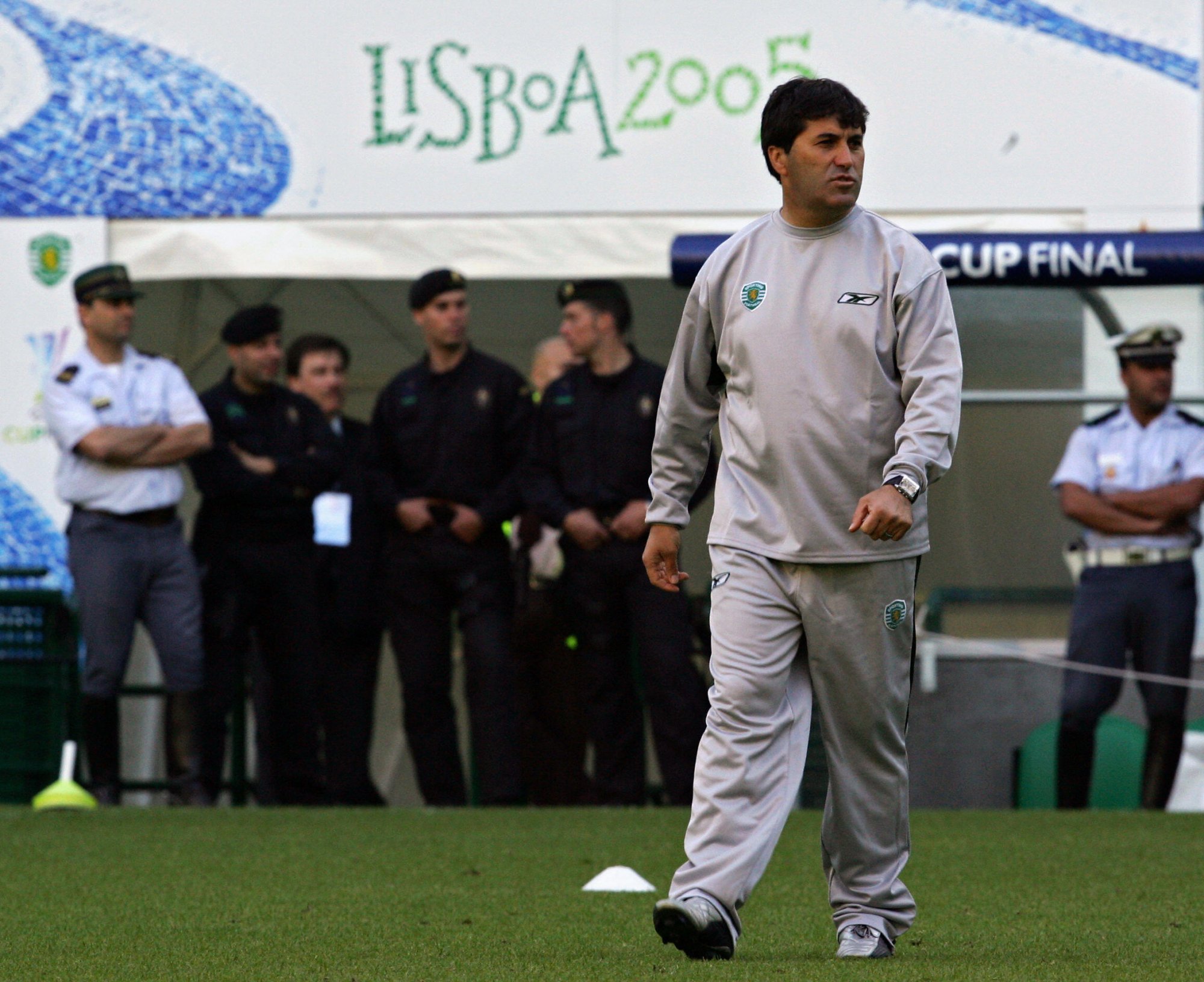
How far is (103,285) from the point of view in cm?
934

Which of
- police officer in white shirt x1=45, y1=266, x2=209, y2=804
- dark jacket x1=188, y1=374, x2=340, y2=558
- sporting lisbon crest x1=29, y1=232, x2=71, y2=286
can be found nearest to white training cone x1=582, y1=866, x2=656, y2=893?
police officer in white shirt x1=45, y1=266, x2=209, y2=804

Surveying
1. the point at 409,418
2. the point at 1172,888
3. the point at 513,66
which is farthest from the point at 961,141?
the point at 1172,888

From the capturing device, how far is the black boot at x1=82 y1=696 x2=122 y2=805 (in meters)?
9.16

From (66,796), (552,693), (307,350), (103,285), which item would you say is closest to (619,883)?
(66,796)

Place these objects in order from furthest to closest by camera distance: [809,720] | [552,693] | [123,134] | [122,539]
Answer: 1. [123,134]
2. [552,693]
3. [122,539]
4. [809,720]

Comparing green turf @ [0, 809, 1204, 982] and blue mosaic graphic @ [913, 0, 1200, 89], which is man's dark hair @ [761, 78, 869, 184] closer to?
green turf @ [0, 809, 1204, 982]

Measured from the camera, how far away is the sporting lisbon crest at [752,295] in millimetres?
4488

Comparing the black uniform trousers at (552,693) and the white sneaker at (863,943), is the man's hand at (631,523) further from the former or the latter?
the white sneaker at (863,943)

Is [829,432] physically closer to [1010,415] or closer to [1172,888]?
[1172,888]

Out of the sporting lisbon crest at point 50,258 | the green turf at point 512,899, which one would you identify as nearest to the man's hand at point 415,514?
the green turf at point 512,899

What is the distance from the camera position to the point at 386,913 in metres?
5.39

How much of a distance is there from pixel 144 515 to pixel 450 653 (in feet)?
4.67

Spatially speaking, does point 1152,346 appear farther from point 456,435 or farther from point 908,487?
point 908,487

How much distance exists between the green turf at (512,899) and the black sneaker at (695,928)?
4 cm
